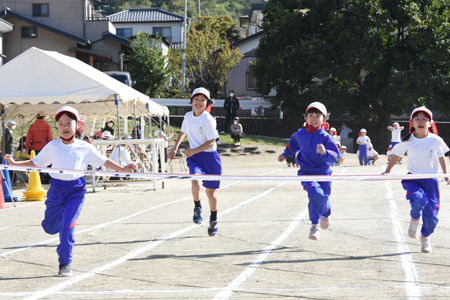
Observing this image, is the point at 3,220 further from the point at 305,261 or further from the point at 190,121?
the point at 305,261

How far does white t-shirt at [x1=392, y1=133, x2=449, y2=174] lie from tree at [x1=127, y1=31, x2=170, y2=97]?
1502 inches

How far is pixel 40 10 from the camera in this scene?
45094 mm

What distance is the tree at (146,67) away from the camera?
143 ft

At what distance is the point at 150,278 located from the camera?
17.0 feet

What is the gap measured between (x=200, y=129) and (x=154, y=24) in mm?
59268

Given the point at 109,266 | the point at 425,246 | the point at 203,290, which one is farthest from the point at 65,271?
the point at 425,246

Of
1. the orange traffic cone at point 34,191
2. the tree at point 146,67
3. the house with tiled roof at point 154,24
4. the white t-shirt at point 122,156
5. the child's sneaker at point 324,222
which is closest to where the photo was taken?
the child's sneaker at point 324,222

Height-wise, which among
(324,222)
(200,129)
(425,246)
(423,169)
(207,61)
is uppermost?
(207,61)

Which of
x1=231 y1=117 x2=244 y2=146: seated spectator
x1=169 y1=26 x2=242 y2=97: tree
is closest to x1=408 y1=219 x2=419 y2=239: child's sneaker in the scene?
x1=231 y1=117 x2=244 y2=146: seated spectator

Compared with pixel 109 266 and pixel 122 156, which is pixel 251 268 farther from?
pixel 122 156

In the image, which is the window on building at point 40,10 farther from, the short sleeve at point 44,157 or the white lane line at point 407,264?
the short sleeve at point 44,157

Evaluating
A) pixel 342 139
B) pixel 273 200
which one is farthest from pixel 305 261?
pixel 342 139

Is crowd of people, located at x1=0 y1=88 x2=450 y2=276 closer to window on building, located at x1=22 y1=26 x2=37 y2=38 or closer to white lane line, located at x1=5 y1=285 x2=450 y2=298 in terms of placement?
white lane line, located at x1=5 y1=285 x2=450 y2=298

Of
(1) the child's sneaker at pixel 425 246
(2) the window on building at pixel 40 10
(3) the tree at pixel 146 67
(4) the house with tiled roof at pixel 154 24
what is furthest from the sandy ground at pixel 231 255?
(4) the house with tiled roof at pixel 154 24
